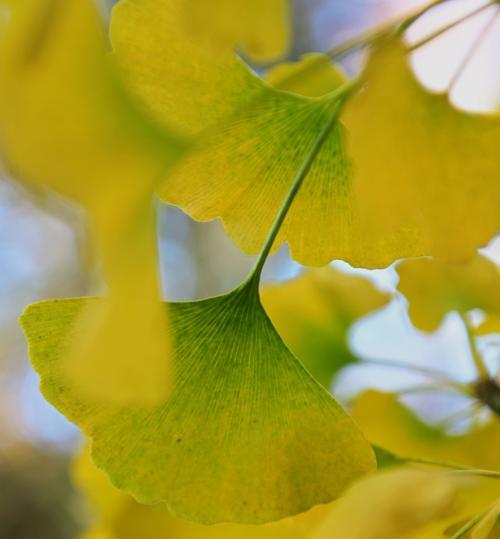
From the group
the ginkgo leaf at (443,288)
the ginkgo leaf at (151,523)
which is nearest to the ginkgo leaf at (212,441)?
the ginkgo leaf at (151,523)

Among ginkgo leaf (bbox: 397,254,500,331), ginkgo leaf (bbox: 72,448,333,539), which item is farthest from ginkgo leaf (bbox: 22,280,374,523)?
ginkgo leaf (bbox: 397,254,500,331)

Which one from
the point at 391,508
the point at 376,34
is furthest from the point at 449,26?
the point at 391,508

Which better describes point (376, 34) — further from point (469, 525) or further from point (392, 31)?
point (469, 525)

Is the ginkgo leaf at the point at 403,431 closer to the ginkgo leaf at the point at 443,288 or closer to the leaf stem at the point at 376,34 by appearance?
the ginkgo leaf at the point at 443,288

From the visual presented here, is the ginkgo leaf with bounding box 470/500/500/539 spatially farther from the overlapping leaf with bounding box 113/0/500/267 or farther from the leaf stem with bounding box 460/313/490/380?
the leaf stem with bounding box 460/313/490/380

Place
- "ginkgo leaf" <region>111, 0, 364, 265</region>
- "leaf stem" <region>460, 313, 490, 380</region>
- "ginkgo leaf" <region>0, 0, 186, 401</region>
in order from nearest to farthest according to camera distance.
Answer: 1. "ginkgo leaf" <region>0, 0, 186, 401</region>
2. "ginkgo leaf" <region>111, 0, 364, 265</region>
3. "leaf stem" <region>460, 313, 490, 380</region>

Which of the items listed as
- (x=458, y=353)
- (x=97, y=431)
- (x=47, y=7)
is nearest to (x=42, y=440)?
(x=458, y=353)
